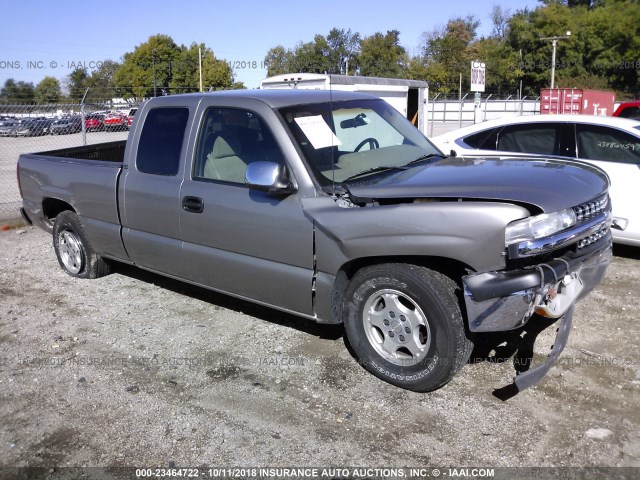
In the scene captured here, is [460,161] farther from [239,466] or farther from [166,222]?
[239,466]

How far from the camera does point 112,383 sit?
4148 millimetres

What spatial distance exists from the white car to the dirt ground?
123cm

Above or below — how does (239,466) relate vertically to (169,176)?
below

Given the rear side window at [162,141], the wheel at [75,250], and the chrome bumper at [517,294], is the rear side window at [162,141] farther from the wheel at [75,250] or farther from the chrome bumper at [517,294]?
the chrome bumper at [517,294]

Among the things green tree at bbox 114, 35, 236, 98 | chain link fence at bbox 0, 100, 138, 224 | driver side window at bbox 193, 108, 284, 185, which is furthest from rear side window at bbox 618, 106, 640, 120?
green tree at bbox 114, 35, 236, 98

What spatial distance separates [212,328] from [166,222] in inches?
37.8

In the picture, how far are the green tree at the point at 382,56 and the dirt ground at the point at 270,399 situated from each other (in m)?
64.2

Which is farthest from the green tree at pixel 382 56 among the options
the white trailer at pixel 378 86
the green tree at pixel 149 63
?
the white trailer at pixel 378 86

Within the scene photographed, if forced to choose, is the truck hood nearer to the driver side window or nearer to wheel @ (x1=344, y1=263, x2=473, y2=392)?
wheel @ (x1=344, y1=263, x2=473, y2=392)

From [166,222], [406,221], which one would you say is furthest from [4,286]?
[406,221]

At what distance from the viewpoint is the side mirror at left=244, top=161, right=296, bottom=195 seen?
3947mm

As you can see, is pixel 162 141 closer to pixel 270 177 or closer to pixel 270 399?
pixel 270 177

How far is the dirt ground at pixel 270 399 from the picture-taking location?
327 centimetres

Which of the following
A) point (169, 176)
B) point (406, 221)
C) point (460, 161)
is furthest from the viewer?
point (169, 176)
